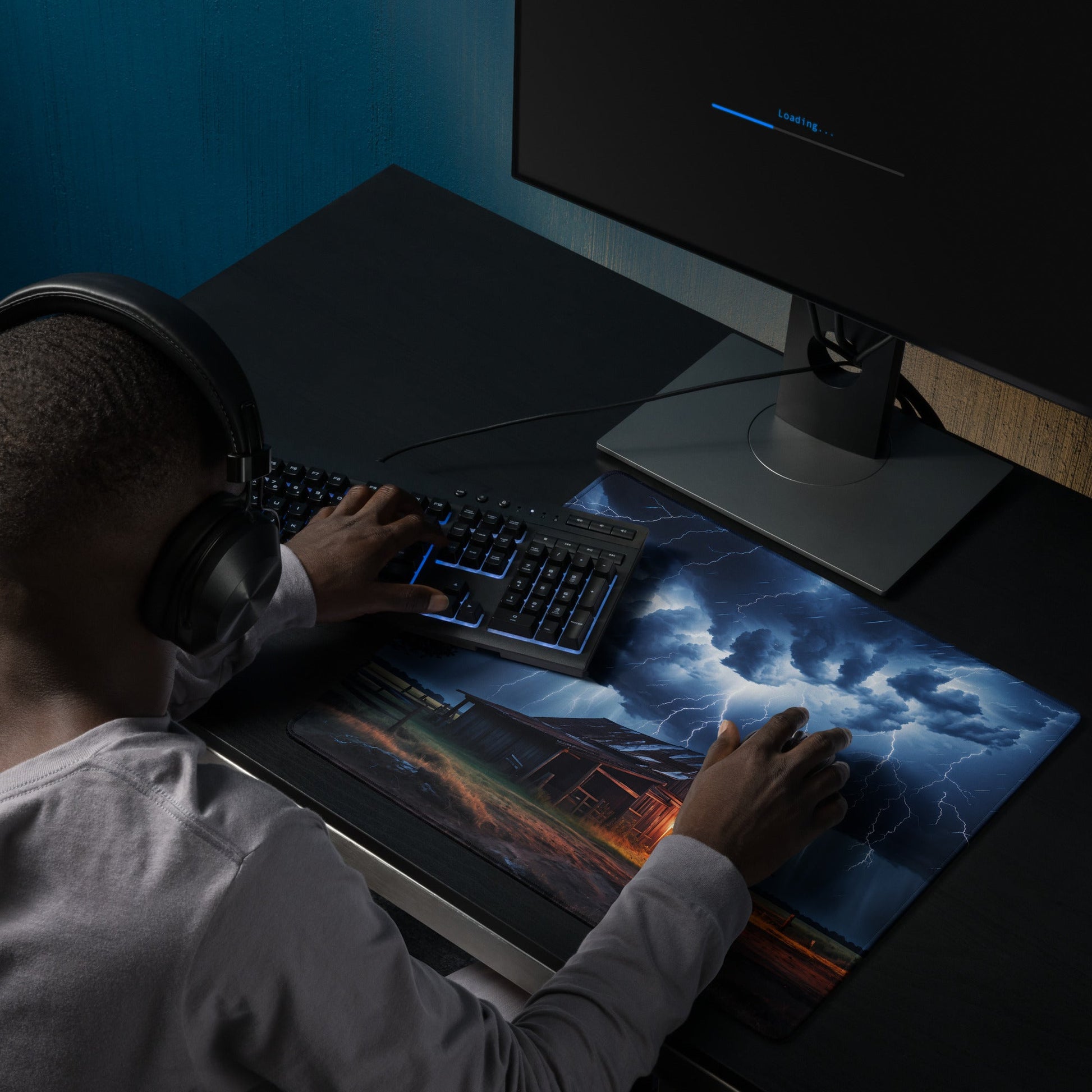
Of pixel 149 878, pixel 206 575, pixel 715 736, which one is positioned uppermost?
pixel 206 575

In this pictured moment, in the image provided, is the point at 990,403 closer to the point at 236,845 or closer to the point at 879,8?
the point at 879,8

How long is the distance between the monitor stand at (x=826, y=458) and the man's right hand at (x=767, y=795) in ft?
0.67

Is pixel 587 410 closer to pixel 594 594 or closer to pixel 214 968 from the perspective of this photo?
pixel 594 594

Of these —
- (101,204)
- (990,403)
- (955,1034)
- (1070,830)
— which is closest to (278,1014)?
(955,1034)

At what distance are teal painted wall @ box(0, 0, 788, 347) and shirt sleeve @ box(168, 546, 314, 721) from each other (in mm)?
787

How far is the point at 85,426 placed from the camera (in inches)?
25.2

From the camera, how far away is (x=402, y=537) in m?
1.05

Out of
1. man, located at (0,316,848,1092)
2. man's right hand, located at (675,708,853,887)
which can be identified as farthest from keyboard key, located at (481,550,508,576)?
man, located at (0,316,848,1092)

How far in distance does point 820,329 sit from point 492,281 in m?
0.41

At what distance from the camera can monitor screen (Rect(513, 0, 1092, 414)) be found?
0.86 meters

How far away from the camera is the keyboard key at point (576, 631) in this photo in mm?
987

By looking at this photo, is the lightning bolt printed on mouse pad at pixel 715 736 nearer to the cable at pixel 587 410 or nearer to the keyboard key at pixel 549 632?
the keyboard key at pixel 549 632

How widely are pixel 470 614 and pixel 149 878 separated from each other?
412mm

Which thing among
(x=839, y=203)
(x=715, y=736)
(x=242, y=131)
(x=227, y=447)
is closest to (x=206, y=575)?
(x=227, y=447)
